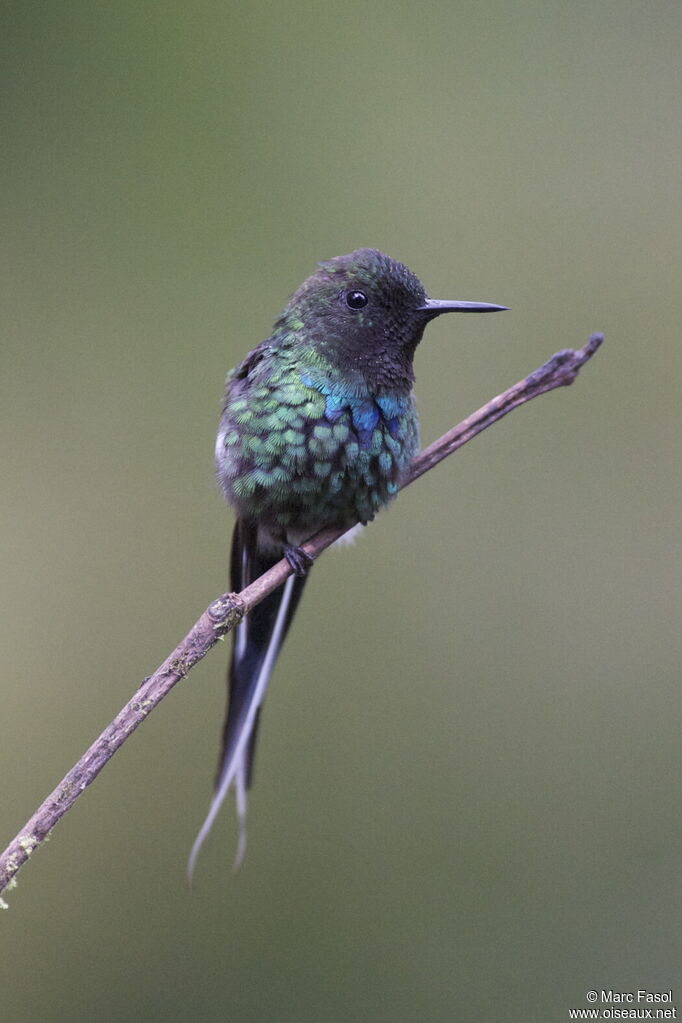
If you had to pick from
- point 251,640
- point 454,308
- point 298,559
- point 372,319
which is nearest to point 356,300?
point 372,319

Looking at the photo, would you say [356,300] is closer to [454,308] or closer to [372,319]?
[372,319]

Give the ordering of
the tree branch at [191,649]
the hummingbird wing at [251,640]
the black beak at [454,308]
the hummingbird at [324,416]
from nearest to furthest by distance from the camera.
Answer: the tree branch at [191,649], the black beak at [454,308], the hummingbird at [324,416], the hummingbird wing at [251,640]

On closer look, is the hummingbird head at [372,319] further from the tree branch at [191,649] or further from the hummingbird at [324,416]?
the tree branch at [191,649]

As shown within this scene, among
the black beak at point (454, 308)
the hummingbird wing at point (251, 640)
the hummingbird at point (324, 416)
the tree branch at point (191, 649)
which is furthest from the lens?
the hummingbird wing at point (251, 640)

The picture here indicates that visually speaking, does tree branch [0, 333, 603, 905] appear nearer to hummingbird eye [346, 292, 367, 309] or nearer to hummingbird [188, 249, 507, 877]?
hummingbird [188, 249, 507, 877]

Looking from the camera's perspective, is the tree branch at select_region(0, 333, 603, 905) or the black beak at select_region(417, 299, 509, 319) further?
the black beak at select_region(417, 299, 509, 319)

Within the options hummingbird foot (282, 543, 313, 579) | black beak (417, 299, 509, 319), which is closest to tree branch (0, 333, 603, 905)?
hummingbird foot (282, 543, 313, 579)

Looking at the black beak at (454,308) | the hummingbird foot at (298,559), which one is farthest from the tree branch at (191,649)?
the black beak at (454,308)
